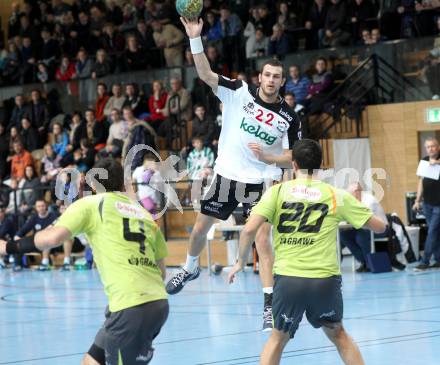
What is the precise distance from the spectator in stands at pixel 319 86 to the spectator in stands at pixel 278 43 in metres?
1.35

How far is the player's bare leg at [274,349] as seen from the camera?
22.6 feet

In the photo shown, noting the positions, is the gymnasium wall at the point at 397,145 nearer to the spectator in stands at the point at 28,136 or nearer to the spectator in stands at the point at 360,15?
the spectator in stands at the point at 360,15

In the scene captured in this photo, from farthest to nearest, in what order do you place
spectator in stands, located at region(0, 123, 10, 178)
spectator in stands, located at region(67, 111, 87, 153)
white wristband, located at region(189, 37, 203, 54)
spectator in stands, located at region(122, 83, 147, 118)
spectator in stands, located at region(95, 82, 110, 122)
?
spectator in stands, located at region(0, 123, 10, 178), spectator in stands, located at region(95, 82, 110, 122), spectator in stands, located at region(67, 111, 87, 153), spectator in stands, located at region(122, 83, 147, 118), white wristband, located at region(189, 37, 203, 54)

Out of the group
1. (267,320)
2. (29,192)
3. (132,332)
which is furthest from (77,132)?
(132,332)

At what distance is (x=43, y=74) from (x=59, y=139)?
11.5ft

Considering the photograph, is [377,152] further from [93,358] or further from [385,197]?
[93,358]

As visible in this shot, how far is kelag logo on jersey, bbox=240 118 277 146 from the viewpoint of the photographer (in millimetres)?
9672

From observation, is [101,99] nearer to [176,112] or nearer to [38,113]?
[38,113]

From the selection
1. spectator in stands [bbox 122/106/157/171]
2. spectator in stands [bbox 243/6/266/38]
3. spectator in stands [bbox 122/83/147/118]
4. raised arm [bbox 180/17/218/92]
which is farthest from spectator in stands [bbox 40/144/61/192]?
raised arm [bbox 180/17/218/92]

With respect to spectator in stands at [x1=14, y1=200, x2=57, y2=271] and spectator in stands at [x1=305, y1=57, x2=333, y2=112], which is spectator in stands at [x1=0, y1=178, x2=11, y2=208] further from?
spectator in stands at [x1=305, y1=57, x2=333, y2=112]

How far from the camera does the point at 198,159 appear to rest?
19.9m

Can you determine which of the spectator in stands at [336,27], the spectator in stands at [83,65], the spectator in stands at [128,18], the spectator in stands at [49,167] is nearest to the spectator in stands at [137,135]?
the spectator in stands at [49,167]

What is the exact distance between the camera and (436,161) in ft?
53.5

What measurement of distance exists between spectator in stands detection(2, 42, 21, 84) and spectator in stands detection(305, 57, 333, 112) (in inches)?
395
